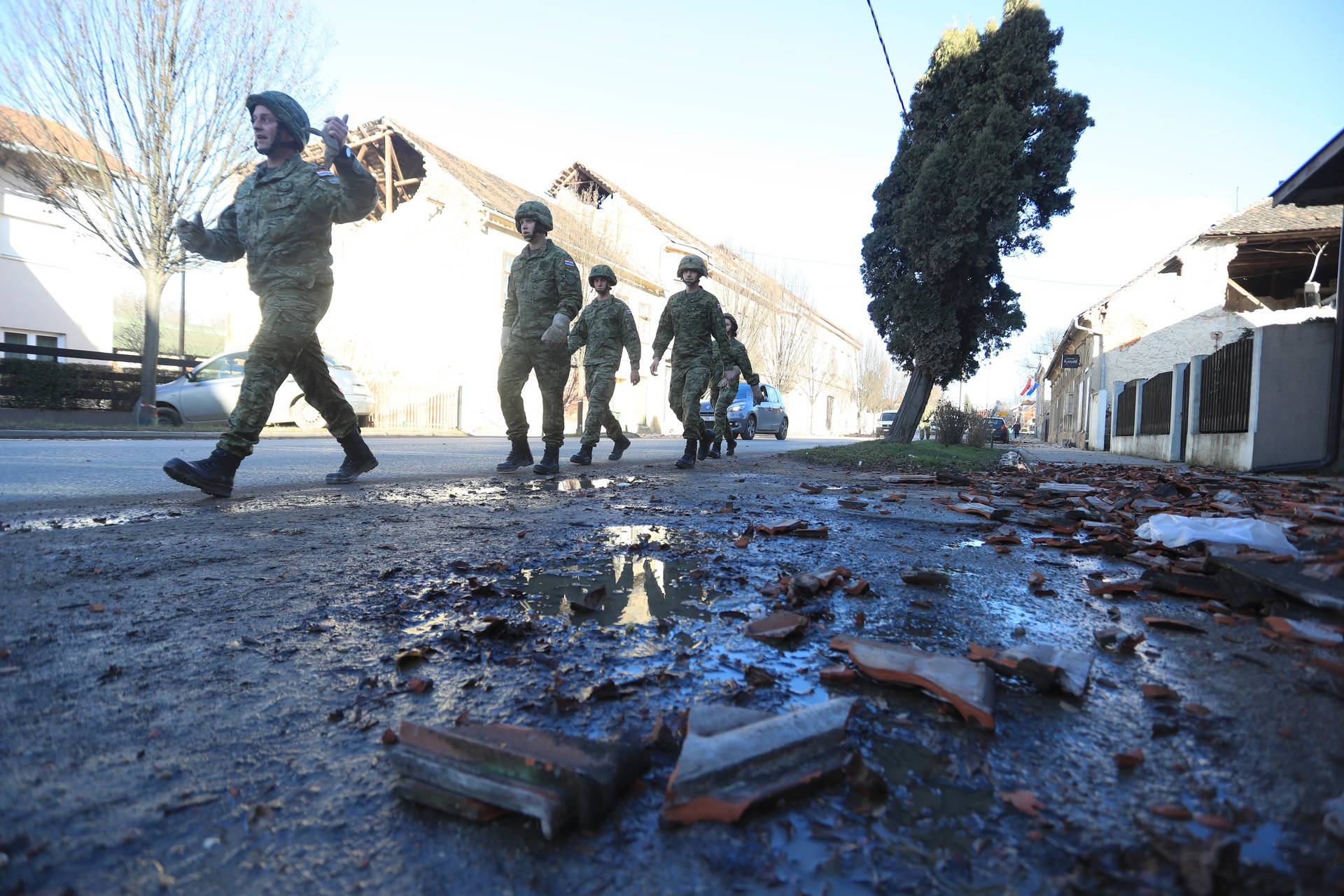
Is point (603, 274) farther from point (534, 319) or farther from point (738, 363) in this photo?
point (738, 363)

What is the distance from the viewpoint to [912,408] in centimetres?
1361

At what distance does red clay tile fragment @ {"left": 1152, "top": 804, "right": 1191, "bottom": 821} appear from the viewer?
956 millimetres

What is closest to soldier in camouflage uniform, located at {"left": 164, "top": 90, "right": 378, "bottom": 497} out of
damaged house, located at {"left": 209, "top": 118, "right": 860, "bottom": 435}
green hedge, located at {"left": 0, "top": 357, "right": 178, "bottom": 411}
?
green hedge, located at {"left": 0, "top": 357, "right": 178, "bottom": 411}

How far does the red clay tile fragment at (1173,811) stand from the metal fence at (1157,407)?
42.7 ft

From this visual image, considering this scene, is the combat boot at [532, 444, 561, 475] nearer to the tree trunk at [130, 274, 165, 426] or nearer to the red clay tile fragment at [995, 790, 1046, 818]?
the red clay tile fragment at [995, 790, 1046, 818]

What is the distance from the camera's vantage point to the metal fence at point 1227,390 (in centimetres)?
826

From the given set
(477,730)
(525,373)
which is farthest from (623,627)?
(525,373)

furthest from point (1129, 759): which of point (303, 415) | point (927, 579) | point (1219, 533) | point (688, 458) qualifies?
point (303, 415)

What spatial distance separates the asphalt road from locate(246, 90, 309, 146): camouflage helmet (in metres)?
2.07

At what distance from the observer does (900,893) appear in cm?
83

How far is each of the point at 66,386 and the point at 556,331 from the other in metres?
15.0

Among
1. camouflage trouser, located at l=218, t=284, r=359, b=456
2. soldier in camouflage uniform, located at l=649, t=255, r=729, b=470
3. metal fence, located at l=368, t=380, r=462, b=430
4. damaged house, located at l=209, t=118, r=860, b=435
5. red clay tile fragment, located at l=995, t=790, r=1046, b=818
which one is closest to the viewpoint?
red clay tile fragment, located at l=995, t=790, r=1046, b=818

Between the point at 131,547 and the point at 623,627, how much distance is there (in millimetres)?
1915

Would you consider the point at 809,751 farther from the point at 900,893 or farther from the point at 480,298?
the point at 480,298
